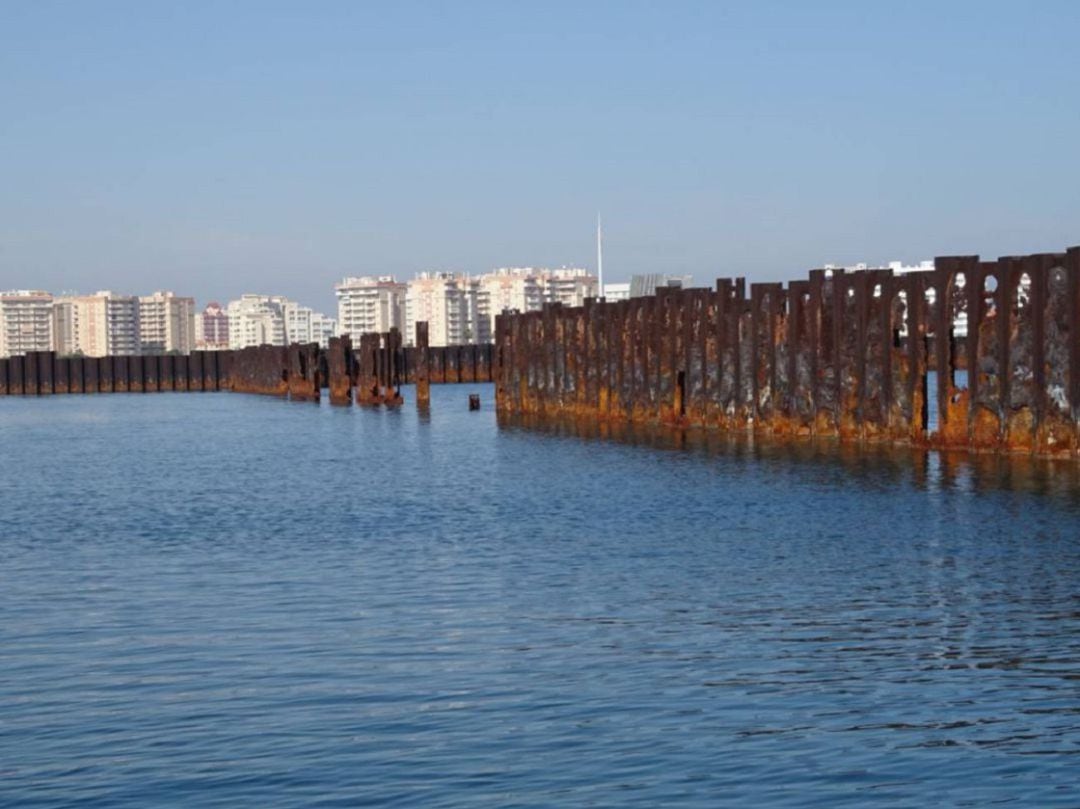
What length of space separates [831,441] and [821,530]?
13.7 m

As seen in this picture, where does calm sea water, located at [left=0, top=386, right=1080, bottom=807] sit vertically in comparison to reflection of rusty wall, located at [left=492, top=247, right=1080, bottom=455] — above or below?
below

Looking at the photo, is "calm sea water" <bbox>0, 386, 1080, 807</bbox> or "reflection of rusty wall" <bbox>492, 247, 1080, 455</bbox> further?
"reflection of rusty wall" <bbox>492, 247, 1080, 455</bbox>

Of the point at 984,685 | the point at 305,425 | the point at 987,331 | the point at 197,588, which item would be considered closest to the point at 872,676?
the point at 984,685

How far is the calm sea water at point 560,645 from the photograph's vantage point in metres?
9.60

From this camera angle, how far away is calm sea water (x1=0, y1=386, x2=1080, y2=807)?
9602mm

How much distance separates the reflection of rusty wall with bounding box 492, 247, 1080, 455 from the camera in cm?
2827

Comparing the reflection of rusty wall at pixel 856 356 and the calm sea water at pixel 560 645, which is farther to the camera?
the reflection of rusty wall at pixel 856 356

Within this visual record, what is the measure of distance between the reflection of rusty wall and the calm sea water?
1437 mm

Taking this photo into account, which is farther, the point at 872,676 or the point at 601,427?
the point at 601,427

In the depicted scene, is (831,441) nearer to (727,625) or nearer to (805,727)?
(727,625)

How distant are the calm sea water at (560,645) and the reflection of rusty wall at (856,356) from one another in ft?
4.71

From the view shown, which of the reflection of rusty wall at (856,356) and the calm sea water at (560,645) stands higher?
the reflection of rusty wall at (856,356)

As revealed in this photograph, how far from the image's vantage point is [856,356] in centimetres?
3406

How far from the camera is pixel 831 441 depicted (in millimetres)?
35312
